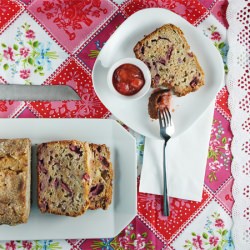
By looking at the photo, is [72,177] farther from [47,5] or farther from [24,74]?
[47,5]

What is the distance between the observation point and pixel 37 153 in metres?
2.57

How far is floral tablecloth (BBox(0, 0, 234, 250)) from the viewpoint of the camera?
2686 mm

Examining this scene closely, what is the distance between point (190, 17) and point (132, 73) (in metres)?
0.52

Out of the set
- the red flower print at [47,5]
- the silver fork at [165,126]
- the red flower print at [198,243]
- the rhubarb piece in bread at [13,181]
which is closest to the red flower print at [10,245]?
the rhubarb piece in bread at [13,181]

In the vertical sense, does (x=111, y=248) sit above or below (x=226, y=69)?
below

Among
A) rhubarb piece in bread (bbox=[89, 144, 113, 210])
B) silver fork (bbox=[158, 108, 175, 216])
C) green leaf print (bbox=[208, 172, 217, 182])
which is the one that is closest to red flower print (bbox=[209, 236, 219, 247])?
green leaf print (bbox=[208, 172, 217, 182])

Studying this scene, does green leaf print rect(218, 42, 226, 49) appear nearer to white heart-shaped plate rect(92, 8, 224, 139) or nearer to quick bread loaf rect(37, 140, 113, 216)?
white heart-shaped plate rect(92, 8, 224, 139)

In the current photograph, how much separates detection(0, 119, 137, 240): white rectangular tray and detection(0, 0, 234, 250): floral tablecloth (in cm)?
8

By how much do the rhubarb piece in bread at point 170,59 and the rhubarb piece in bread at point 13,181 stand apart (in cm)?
76

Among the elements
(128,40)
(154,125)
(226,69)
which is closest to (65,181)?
(154,125)

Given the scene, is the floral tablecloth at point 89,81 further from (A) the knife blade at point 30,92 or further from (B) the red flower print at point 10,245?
(B) the red flower print at point 10,245

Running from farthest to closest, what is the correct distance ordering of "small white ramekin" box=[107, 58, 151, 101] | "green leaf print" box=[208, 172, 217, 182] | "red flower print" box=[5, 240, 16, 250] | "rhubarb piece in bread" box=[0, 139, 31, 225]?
"green leaf print" box=[208, 172, 217, 182]
"red flower print" box=[5, 240, 16, 250]
"small white ramekin" box=[107, 58, 151, 101]
"rhubarb piece in bread" box=[0, 139, 31, 225]

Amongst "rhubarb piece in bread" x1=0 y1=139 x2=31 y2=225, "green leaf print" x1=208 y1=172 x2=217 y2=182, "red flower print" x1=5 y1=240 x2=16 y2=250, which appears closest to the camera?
"rhubarb piece in bread" x1=0 y1=139 x2=31 y2=225

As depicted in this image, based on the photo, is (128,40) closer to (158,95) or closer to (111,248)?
(158,95)
